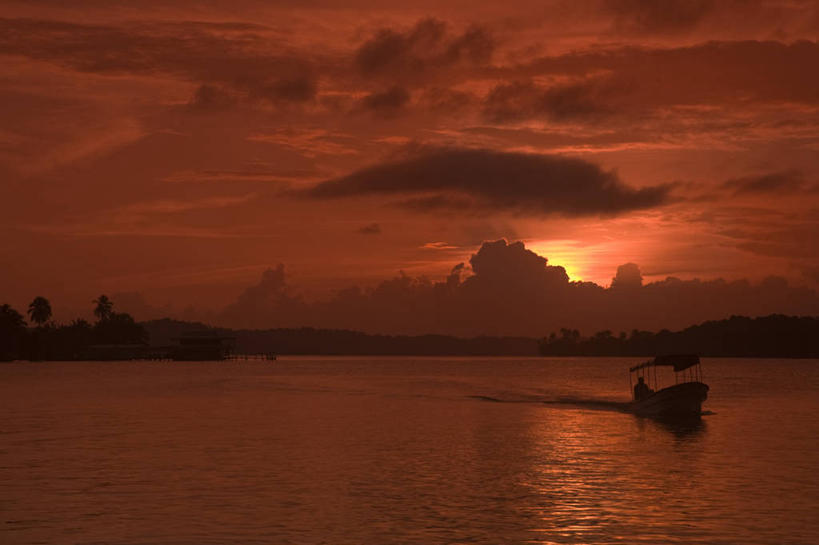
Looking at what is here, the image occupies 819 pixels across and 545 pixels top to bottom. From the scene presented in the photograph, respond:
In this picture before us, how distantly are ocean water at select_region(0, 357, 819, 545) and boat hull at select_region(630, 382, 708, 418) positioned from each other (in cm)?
221

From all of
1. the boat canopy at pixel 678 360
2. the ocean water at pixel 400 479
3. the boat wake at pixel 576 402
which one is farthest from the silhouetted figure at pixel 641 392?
the boat wake at pixel 576 402

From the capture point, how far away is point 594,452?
55.7 m

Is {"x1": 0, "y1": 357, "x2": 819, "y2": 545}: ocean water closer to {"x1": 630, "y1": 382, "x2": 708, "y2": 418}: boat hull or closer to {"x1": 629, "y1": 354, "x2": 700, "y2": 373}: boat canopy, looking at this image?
{"x1": 630, "y1": 382, "x2": 708, "y2": 418}: boat hull

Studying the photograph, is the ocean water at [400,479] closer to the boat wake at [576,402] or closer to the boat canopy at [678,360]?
the boat canopy at [678,360]

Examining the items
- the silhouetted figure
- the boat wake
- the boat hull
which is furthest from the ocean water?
the boat wake

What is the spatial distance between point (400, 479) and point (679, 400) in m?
43.6

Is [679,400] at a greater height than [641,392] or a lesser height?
lesser

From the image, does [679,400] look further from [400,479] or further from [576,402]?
[400,479]

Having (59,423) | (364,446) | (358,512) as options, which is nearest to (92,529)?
(358,512)

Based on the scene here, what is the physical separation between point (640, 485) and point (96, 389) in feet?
361

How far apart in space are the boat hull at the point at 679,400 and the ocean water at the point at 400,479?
2.21 m

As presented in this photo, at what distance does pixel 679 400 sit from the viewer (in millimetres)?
79438

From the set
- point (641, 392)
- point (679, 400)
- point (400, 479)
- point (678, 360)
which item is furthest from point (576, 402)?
point (400, 479)

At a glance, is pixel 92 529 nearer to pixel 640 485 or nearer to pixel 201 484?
pixel 201 484
